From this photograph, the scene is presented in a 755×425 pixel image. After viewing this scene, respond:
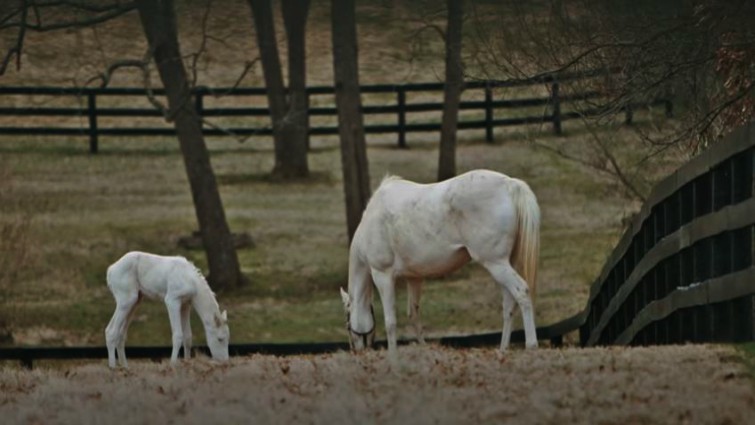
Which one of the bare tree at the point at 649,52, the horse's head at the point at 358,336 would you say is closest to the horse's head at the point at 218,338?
the horse's head at the point at 358,336

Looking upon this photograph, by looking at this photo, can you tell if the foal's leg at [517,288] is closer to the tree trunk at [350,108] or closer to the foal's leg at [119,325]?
the foal's leg at [119,325]

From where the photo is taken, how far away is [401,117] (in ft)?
141

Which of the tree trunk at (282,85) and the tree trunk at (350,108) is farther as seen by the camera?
the tree trunk at (282,85)

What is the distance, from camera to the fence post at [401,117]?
1657 inches

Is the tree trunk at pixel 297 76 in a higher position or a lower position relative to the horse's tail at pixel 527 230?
higher

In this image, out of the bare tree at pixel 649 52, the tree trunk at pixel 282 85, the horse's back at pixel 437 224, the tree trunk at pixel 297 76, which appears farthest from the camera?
the tree trunk at pixel 297 76

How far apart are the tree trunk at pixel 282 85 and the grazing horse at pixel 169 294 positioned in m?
16.5

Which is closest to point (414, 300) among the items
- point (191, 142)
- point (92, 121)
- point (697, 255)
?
point (697, 255)

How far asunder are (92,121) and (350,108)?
1285 cm

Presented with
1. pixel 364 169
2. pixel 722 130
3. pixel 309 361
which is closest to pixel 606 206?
Answer: pixel 364 169

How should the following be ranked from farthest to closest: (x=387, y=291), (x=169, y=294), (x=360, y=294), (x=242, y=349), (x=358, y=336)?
1. (x=242, y=349)
2. (x=360, y=294)
3. (x=358, y=336)
4. (x=169, y=294)
5. (x=387, y=291)

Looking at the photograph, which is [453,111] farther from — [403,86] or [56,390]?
[56,390]

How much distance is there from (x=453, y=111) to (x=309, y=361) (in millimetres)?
25170

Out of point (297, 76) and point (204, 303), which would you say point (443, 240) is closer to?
point (204, 303)
